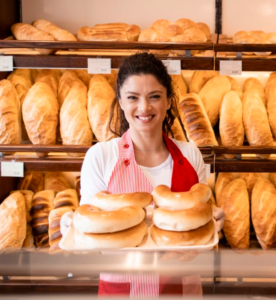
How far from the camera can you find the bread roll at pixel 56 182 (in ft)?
7.86

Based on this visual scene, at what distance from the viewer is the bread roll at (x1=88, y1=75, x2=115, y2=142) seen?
220 centimetres

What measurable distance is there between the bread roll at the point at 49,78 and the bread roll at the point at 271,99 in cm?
120

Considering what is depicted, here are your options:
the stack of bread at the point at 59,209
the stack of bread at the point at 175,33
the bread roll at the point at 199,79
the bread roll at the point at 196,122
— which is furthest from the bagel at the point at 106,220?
the bread roll at the point at 199,79

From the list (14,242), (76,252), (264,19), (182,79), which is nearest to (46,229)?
(14,242)

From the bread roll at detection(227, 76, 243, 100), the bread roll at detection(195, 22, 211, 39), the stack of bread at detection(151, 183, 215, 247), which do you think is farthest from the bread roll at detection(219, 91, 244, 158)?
the stack of bread at detection(151, 183, 215, 247)

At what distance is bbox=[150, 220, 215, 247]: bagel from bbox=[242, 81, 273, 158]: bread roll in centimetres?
131

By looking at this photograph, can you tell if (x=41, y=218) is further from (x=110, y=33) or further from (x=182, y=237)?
(x=182, y=237)

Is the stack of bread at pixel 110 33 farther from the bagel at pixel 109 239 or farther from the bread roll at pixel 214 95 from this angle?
the bagel at pixel 109 239

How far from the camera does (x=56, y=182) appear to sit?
2408 mm

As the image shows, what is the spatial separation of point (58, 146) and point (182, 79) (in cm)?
86

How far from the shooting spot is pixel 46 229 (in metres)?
2.18

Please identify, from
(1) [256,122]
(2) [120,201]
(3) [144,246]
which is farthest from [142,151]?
(1) [256,122]

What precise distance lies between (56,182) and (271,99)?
130 cm

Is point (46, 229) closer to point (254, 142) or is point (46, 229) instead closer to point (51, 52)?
point (51, 52)
